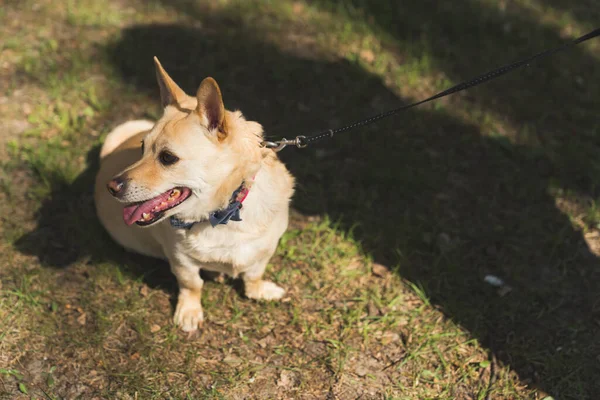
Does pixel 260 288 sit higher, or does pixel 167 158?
pixel 167 158

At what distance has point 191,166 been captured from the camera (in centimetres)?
234

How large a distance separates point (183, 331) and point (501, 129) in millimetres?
3064

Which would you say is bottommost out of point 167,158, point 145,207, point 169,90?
Result: point 145,207

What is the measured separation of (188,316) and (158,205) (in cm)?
96

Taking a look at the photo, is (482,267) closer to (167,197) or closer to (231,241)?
(231,241)

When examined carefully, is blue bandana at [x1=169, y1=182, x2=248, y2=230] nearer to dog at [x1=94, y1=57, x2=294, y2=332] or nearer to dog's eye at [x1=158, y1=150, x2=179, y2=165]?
dog at [x1=94, y1=57, x2=294, y2=332]

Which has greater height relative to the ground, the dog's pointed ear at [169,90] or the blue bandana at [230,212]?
the dog's pointed ear at [169,90]

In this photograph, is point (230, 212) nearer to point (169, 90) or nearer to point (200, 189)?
point (200, 189)

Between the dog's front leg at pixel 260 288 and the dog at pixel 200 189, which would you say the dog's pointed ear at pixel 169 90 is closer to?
the dog at pixel 200 189

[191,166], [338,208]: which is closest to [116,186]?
[191,166]

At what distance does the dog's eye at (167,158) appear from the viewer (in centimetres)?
236

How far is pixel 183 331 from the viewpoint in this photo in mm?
3119

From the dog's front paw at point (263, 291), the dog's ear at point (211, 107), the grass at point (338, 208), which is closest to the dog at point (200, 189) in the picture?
the dog's ear at point (211, 107)

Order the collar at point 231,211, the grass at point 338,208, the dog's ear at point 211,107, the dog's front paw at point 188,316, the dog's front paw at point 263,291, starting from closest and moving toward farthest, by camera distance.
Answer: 1. the dog's ear at point 211,107
2. the collar at point 231,211
3. the grass at point 338,208
4. the dog's front paw at point 188,316
5. the dog's front paw at point 263,291
